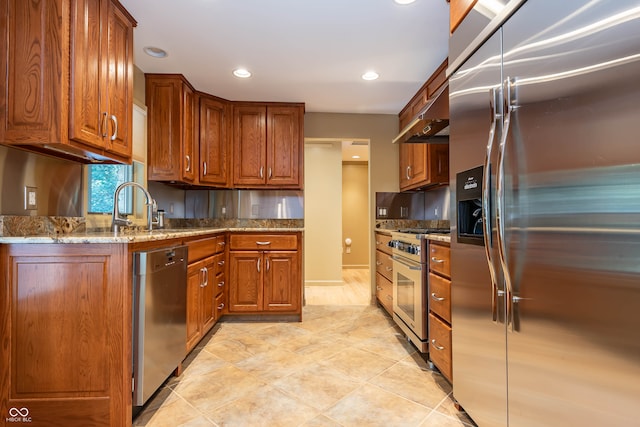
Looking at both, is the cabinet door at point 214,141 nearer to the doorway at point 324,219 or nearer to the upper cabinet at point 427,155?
the doorway at point 324,219

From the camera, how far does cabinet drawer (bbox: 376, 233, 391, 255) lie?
3239mm

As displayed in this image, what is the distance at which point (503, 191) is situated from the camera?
3.92 feet

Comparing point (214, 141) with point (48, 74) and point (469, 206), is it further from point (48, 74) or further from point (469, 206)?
point (469, 206)

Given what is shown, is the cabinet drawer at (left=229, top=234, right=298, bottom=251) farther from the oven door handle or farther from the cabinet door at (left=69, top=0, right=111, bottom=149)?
the cabinet door at (left=69, top=0, right=111, bottom=149)

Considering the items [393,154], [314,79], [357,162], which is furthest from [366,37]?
[357,162]

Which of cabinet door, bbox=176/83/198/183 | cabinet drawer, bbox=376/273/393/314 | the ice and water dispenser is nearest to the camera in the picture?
the ice and water dispenser

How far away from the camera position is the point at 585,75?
34.7 inches

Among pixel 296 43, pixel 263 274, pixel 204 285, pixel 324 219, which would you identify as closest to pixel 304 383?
pixel 204 285

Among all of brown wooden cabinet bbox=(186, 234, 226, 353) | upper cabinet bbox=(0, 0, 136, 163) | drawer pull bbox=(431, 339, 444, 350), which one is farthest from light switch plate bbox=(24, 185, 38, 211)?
drawer pull bbox=(431, 339, 444, 350)

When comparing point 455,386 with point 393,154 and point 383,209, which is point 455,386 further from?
point 393,154

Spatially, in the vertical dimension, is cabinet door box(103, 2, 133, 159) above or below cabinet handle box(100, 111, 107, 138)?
above

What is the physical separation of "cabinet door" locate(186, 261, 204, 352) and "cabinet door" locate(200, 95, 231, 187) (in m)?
1.21

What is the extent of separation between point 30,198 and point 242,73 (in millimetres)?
1868

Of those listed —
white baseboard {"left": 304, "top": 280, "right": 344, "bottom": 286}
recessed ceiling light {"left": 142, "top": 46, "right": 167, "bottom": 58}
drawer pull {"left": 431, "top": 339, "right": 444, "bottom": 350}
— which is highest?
recessed ceiling light {"left": 142, "top": 46, "right": 167, "bottom": 58}
